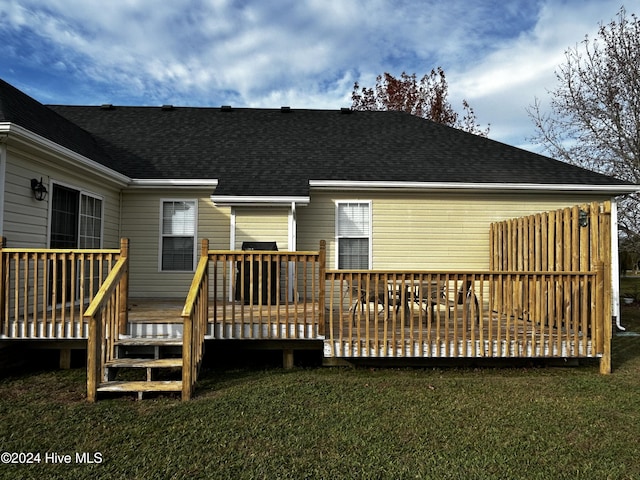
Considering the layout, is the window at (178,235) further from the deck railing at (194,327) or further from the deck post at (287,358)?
the deck post at (287,358)

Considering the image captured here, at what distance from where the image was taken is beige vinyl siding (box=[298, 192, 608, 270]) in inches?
328

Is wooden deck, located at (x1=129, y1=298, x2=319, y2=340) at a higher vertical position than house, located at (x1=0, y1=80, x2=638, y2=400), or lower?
lower

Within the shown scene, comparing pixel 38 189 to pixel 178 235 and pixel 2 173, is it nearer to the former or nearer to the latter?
pixel 2 173

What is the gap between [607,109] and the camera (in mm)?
14180

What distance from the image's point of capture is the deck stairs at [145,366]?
13.8ft

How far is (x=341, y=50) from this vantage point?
17109 millimetres

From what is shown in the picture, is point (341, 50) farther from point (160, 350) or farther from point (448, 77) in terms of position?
point (160, 350)

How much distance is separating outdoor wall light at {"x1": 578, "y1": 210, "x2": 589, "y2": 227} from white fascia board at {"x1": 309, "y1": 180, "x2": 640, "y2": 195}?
9.18 feet

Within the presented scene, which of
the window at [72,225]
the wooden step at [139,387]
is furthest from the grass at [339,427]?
the window at [72,225]

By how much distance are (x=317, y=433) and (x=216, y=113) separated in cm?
1006

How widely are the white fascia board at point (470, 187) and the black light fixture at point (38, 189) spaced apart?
4.50 m

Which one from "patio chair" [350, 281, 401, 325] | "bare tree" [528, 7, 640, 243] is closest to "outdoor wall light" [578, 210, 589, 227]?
"patio chair" [350, 281, 401, 325]

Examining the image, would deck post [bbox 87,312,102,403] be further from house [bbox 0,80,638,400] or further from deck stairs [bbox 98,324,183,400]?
house [bbox 0,80,638,400]

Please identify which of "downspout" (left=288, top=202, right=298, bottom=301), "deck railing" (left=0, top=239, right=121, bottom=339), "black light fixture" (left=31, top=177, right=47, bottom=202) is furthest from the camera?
"downspout" (left=288, top=202, right=298, bottom=301)
